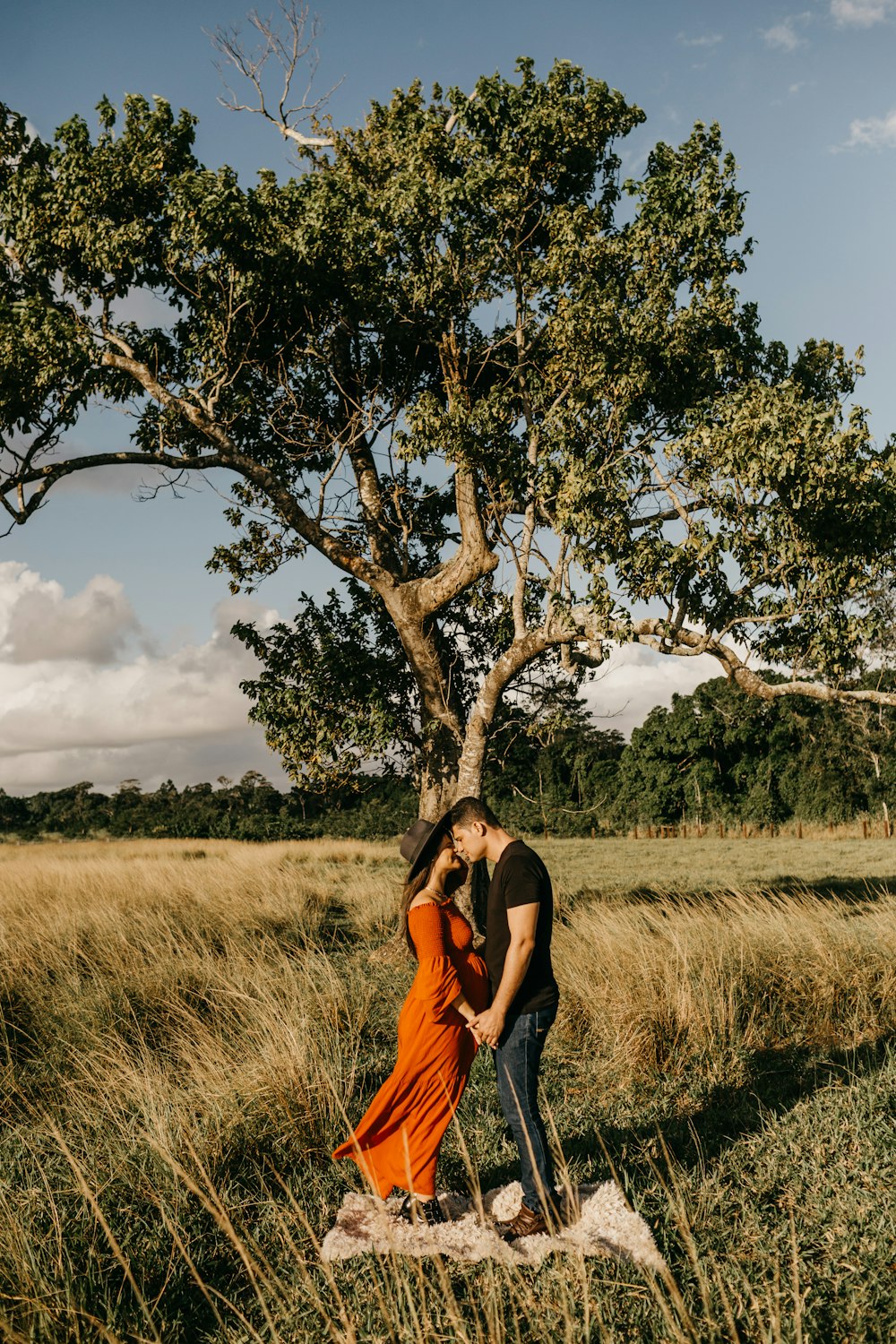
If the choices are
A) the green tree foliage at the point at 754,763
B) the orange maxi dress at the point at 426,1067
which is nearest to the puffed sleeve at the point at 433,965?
the orange maxi dress at the point at 426,1067

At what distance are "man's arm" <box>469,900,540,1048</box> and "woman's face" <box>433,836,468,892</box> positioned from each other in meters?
0.43

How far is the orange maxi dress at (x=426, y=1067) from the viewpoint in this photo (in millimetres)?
4188

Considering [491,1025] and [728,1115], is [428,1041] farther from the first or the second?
[728,1115]

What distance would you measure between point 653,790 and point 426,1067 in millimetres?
44647

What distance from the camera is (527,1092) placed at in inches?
159

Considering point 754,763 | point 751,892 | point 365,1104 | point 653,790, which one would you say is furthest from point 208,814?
point 365,1104

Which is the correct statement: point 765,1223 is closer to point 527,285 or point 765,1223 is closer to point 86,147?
point 527,285

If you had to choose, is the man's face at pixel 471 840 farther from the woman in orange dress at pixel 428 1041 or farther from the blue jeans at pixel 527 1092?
the blue jeans at pixel 527 1092

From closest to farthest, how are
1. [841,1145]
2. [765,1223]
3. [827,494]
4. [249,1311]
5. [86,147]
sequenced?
[249,1311] < [765,1223] < [841,1145] < [827,494] < [86,147]

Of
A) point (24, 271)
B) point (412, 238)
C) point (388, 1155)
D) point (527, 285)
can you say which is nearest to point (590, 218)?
point (527, 285)

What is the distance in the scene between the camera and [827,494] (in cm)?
828

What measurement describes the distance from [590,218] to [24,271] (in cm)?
707

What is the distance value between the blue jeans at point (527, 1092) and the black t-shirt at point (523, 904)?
7 cm

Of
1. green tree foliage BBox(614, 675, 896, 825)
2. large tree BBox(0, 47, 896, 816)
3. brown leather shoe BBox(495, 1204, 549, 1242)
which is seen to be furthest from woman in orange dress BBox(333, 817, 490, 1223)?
green tree foliage BBox(614, 675, 896, 825)
